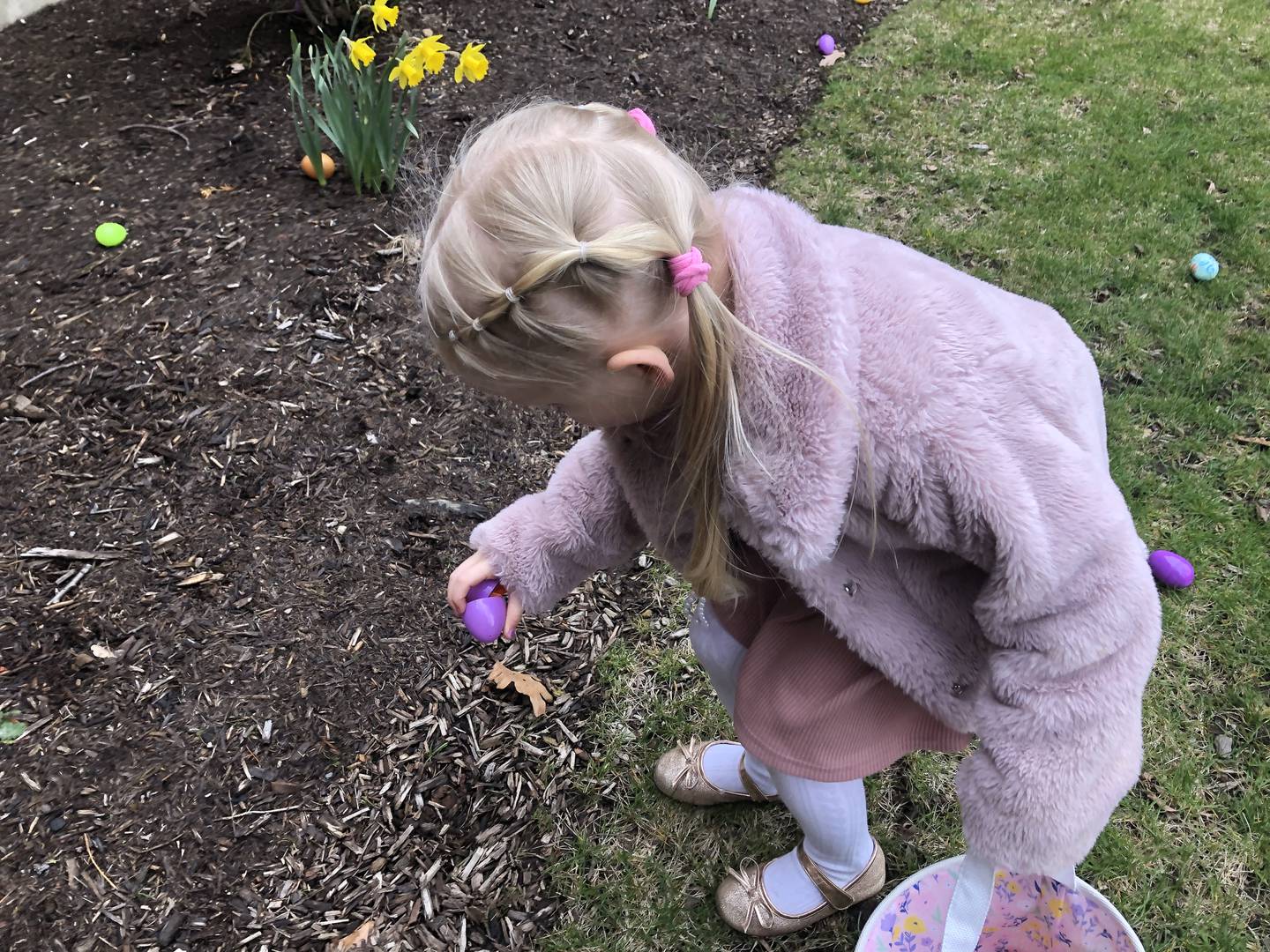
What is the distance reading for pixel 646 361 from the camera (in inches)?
41.8

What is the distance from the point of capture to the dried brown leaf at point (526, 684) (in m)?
2.19

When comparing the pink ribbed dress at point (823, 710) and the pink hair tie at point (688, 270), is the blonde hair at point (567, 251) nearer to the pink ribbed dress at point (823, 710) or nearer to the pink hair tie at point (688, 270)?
the pink hair tie at point (688, 270)

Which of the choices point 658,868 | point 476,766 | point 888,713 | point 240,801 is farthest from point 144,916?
point 888,713

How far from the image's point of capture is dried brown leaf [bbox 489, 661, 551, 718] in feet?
7.17

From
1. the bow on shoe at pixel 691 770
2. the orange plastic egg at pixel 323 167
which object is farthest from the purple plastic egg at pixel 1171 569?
the orange plastic egg at pixel 323 167

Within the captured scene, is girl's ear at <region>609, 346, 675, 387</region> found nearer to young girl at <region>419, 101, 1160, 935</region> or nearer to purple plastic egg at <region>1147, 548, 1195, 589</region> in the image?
young girl at <region>419, 101, 1160, 935</region>

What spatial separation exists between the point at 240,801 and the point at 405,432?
114 cm

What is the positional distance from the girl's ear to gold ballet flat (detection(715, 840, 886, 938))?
117cm

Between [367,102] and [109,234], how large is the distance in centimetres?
104

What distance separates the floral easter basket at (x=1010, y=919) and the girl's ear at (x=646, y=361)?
1014mm

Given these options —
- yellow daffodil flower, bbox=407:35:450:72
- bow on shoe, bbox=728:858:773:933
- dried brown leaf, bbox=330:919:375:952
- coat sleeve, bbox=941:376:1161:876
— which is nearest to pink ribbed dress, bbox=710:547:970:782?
coat sleeve, bbox=941:376:1161:876

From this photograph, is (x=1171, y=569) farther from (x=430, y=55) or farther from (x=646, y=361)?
(x=430, y=55)

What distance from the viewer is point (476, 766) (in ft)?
6.83

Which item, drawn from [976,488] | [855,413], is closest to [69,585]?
[855,413]
